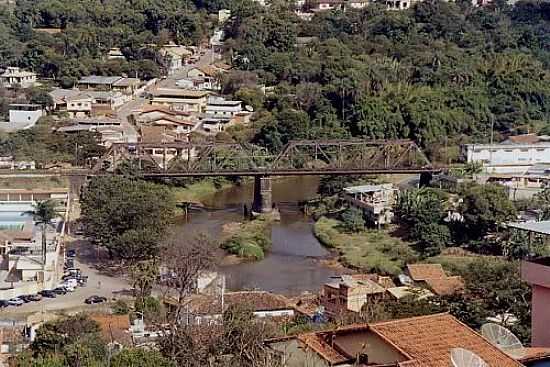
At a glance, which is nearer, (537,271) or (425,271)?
(537,271)

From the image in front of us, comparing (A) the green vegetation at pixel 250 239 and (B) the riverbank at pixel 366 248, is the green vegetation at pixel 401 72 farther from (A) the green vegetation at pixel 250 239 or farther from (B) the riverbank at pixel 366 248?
(B) the riverbank at pixel 366 248

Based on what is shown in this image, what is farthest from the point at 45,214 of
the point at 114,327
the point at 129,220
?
the point at 114,327

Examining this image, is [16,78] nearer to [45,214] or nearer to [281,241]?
[45,214]

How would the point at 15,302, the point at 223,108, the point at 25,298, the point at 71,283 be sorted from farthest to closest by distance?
the point at 223,108
the point at 71,283
the point at 25,298
the point at 15,302

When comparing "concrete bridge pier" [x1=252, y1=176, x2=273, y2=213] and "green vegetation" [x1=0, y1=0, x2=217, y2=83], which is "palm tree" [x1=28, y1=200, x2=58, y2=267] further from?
"green vegetation" [x1=0, y1=0, x2=217, y2=83]

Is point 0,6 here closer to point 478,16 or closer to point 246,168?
point 478,16

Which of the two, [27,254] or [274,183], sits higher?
[27,254]

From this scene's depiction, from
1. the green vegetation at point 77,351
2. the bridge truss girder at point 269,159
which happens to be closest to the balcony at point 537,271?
the green vegetation at point 77,351
